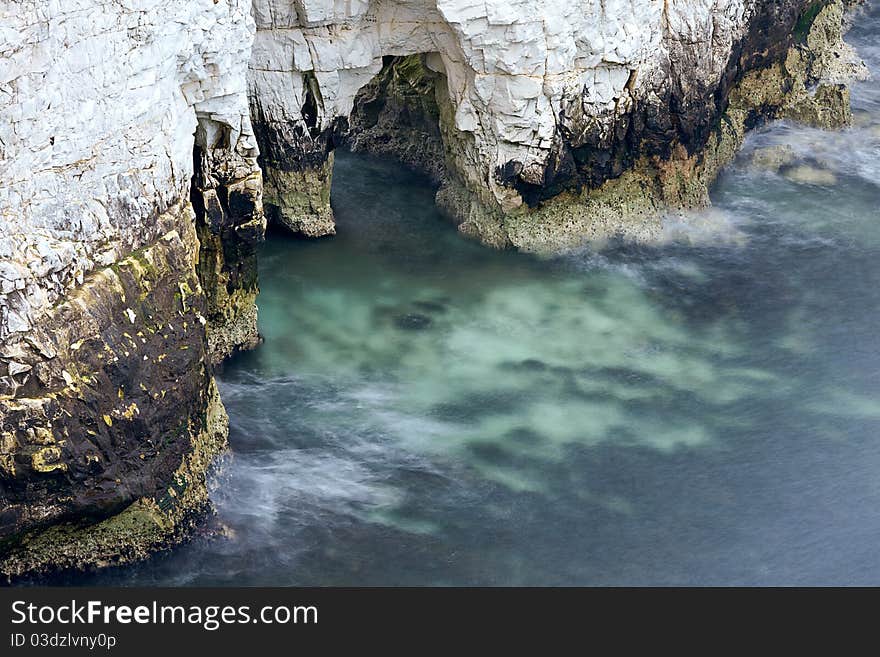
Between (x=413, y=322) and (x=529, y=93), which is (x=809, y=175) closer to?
(x=529, y=93)

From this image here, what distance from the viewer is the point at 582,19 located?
113ft

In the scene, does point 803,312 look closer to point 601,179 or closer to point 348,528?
point 601,179

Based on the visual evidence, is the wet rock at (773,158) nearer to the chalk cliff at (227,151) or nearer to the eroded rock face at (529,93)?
the chalk cliff at (227,151)

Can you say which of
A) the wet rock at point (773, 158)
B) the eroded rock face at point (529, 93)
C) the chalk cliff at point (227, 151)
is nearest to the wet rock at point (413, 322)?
the chalk cliff at point (227, 151)

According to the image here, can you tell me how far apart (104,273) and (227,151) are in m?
5.75

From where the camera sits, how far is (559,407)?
101ft

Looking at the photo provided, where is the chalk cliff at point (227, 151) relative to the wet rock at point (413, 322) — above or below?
above

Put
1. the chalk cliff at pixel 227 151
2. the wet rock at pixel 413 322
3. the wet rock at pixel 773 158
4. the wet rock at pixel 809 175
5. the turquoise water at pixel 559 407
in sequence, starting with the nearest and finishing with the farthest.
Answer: the chalk cliff at pixel 227 151, the turquoise water at pixel 559 407, the wet rock at pixel 413 322, the wet rock at pixel 809 175, the wet rock at pixel 773 158

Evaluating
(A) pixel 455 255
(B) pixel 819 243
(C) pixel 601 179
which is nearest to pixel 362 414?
(A) pixel 455 255

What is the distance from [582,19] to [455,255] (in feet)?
22.5

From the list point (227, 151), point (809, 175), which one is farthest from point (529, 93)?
point (809, 175)

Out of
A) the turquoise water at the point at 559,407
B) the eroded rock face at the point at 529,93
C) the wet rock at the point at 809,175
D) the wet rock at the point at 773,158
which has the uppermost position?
the eroded rock face at the point at 529,93

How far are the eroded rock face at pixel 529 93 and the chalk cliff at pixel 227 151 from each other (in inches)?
2.4

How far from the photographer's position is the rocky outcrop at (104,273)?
78.0 feet
